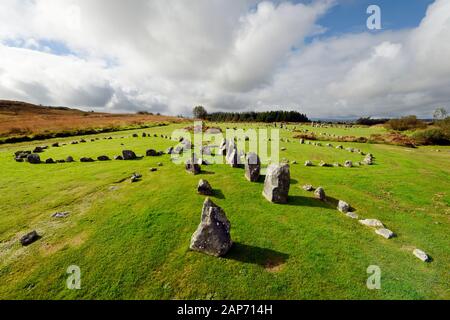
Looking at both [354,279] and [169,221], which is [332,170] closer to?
[354,279]

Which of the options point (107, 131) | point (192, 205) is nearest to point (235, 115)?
point (107, 131)

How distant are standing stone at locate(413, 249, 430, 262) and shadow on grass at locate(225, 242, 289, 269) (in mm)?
4881

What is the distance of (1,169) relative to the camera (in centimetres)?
1817

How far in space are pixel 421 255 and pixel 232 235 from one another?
6972 mm

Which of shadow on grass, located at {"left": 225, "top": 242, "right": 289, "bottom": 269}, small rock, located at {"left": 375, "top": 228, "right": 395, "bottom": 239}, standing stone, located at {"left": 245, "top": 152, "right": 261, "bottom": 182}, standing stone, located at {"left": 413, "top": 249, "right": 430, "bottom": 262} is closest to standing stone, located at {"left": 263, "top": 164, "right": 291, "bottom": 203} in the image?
standing stone, located at {"left": 245, "top": 152, "right": 261, "bottom": 182}

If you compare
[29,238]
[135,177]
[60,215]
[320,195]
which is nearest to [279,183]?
[320,195]

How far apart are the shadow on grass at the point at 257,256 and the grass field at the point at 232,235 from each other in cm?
4

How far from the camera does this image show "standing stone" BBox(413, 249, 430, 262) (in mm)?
7601

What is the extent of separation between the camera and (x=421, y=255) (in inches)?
304

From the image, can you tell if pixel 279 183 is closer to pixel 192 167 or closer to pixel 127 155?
pixel 192 167

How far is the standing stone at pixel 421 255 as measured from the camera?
760 cm

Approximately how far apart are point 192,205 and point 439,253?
410 inches

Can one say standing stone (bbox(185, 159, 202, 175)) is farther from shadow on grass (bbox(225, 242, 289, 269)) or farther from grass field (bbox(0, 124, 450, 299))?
shadow on grass (bbox(225, 242, 289, 269))

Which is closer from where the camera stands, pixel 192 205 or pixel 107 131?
pixel 192 205
